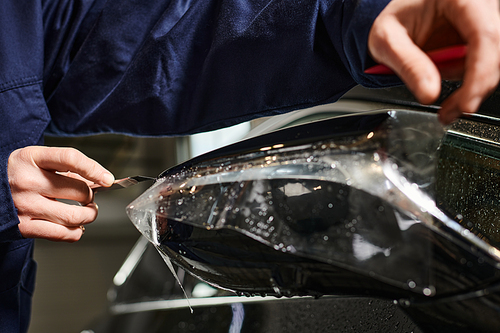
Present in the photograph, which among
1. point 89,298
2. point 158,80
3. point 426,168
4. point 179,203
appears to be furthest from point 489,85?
point 89,298

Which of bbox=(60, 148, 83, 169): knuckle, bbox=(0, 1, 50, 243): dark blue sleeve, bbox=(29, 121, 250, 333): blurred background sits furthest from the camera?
bbox=(29, 121, 250, 333): blurred background

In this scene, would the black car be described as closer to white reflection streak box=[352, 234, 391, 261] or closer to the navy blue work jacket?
white reflection streak box=[352, 234, 391, 261]

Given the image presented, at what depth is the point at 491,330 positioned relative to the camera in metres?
0.24

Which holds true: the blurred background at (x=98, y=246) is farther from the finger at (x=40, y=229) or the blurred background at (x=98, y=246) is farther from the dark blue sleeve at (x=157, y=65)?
the finger at (x=40, y=229)

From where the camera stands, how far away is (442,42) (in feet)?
1.03

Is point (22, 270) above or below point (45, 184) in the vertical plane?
below

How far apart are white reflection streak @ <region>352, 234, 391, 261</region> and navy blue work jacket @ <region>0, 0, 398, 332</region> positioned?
0.22 metres

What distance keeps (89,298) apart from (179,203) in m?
1.69

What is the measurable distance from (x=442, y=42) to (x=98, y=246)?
1.92 m

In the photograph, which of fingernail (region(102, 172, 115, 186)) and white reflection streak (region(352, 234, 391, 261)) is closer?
white reflection streak (region(352, 234, 391, 261))

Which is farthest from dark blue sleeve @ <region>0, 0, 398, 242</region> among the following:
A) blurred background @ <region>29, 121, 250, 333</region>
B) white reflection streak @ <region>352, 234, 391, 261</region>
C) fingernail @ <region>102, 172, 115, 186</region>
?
blurred background @ <region>29, 121, 250, 333</region>

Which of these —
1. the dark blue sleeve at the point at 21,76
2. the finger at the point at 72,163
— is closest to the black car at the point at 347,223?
the finger at the point at 72,163

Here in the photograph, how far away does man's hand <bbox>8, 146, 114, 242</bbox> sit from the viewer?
0.42m

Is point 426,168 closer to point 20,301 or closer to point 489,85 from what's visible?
point 489,85
